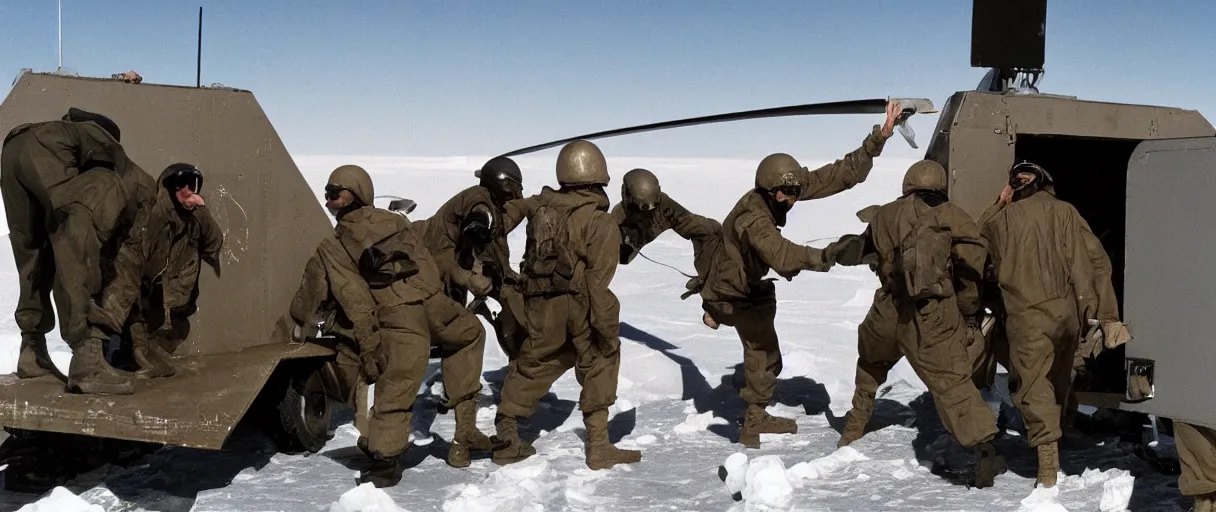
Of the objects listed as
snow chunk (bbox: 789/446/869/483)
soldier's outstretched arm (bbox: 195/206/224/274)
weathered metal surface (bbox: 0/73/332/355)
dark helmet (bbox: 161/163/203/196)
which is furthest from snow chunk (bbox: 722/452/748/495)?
→ dark helmet (bbox: 161/163/203/196)

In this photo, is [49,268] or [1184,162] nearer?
[1184,162]

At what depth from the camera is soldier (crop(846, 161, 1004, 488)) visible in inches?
243

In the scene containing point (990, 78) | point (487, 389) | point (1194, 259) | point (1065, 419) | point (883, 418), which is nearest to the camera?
point (1194, 259)

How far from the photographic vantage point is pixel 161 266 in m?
6.60

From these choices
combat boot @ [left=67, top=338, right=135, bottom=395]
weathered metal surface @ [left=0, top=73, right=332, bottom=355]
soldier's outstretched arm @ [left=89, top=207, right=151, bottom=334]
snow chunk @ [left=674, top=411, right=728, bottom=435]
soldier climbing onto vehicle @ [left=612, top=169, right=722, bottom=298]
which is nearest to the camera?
combat boot @ [left=67, top=338, right=135, bottom=395]

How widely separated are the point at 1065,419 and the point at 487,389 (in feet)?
13.7

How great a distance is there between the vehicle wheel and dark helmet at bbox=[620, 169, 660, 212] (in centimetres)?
224

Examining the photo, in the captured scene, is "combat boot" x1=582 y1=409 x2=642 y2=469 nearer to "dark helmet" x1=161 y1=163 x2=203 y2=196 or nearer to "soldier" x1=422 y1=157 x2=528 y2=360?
"soldier" x1=422 y1=157 x2=528 y2=360

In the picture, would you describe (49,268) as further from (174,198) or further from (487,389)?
(487,389)

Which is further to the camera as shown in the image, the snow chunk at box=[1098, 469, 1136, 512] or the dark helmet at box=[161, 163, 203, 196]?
the dark helmet at box=[161, 163, 203, 196]

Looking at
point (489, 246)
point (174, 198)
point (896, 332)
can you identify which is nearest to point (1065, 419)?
point (896, 332)

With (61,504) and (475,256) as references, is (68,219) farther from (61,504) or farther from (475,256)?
(475,256)

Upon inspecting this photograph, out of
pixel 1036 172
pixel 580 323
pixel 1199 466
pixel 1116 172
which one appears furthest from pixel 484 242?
pixel 1116 172

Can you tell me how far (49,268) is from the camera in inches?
248
